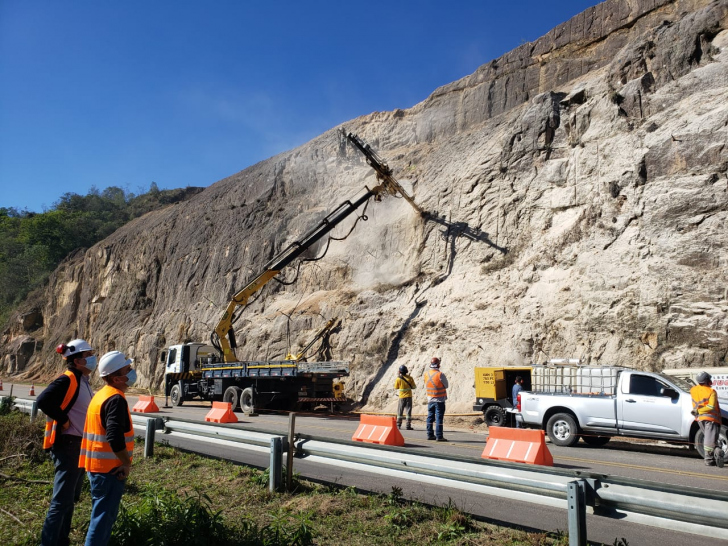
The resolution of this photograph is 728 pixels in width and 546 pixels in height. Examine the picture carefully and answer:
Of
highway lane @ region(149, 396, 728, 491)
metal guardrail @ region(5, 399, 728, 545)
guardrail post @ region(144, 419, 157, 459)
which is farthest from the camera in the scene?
guardrail post @ region(144, 419, 157, 459)

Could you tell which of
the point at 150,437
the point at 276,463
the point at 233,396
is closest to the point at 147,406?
the point at 233,396

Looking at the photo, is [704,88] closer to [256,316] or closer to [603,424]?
[603,424]

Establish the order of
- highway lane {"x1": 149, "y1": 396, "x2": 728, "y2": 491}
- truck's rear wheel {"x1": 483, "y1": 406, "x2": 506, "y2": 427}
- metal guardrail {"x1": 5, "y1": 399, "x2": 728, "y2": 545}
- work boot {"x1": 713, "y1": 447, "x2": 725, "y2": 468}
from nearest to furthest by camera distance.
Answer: metal guardrail {"x1": 5, "y1": 399, "x2": 728, "y2": 545} < highway lane {"x1": 149, "y1": 396, "x2": 728, "y2": 491} < work boot {"x1": 713, "y1": 447, "x2": 725, "y2": 468} < truck's rear wheel {"x1": 483, "y1": 406, "x2": 506, "y2": 427}

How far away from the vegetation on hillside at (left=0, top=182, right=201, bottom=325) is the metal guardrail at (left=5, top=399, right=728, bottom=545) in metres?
61.6

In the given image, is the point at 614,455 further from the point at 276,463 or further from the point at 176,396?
the point at 176,396

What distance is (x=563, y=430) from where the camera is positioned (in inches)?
474

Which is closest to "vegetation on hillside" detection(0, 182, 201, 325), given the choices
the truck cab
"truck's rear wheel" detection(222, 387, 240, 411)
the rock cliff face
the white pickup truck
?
the rock cliff face

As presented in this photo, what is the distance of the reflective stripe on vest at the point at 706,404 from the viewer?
9.25 meters

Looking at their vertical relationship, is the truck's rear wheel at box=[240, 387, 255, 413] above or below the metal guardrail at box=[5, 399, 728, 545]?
below

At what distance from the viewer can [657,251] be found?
17297 mm

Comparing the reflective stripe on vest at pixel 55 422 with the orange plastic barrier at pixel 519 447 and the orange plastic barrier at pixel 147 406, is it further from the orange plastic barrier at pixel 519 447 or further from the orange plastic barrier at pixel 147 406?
the orange plastic barrier at pixel 147 406

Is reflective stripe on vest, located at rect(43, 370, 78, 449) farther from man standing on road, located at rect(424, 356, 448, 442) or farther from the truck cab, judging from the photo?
the truck cab

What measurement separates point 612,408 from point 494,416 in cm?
414

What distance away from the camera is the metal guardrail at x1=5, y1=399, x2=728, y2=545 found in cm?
363
